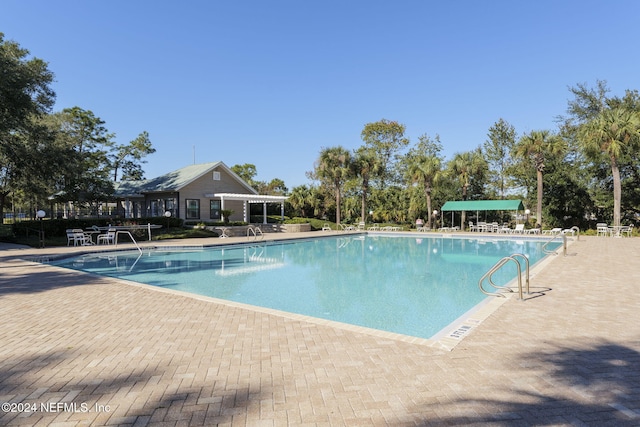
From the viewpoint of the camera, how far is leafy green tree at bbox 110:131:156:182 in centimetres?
3744

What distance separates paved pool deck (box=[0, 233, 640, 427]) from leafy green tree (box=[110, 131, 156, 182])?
35.5 m

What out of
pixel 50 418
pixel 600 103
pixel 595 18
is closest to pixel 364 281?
pixel 50 418

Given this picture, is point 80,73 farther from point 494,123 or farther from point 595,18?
point 494,123

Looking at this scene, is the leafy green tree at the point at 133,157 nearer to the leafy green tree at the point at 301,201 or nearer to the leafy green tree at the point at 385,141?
the leafy green tree at the point at 301,201

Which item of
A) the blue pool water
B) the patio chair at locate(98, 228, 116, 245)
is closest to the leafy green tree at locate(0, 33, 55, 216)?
the patio chair at locate(98, 228, 116, 245)

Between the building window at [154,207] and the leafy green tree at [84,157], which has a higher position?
the leafy green tree at [84,157]

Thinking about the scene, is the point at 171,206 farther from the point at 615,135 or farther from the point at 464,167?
the point at 615,135

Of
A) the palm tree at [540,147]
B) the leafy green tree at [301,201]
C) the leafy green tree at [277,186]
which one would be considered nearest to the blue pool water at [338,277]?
the palm tree at [540,147]

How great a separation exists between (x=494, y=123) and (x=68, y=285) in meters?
39.5

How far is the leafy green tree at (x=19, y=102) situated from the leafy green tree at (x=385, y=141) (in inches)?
1155

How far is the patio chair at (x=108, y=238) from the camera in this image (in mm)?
18308

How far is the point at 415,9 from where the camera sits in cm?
1936

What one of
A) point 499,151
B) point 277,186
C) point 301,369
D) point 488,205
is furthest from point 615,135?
point 277,186

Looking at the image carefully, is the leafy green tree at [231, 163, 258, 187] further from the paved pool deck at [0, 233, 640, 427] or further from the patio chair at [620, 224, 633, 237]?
the paved pool deck at [0, 233, 640, 427]
